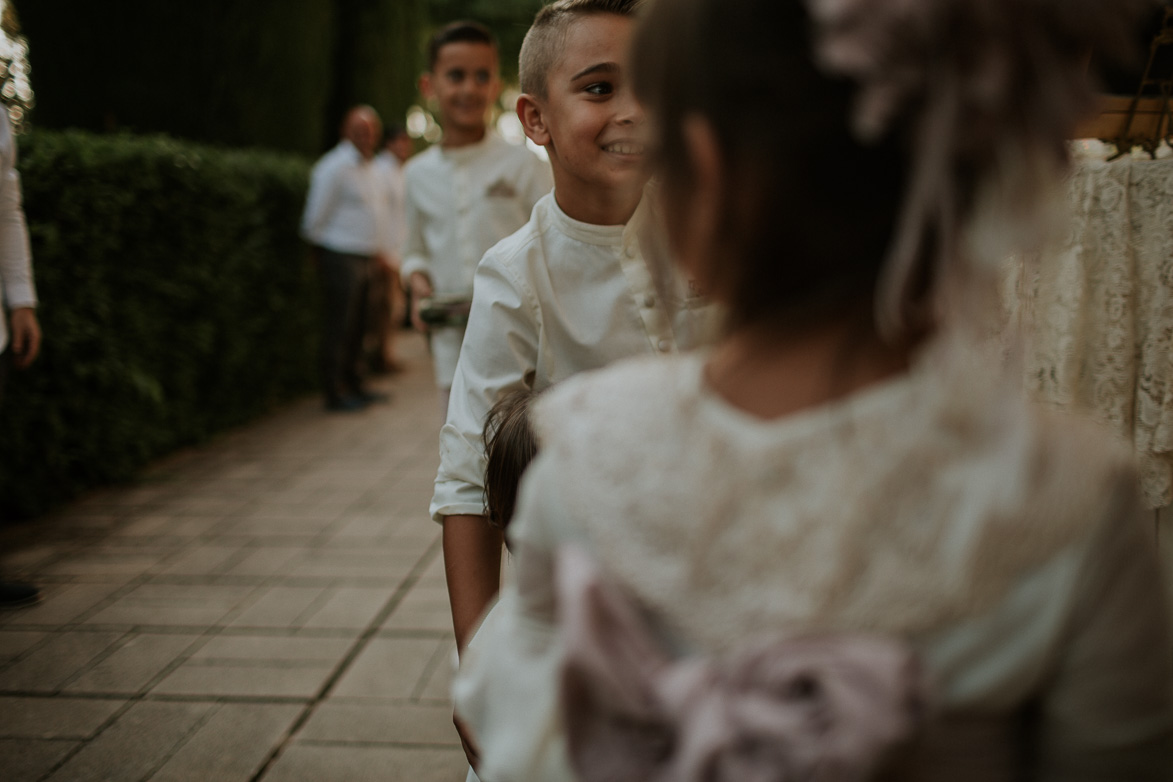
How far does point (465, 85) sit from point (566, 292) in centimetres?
292

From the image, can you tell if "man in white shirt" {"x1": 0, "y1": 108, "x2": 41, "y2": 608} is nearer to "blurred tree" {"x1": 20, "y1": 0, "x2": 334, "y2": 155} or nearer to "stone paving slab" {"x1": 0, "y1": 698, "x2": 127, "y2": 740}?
"stone paving slab" {"x1": 0, "y1": 698, "x2": 127, "y2": 740}

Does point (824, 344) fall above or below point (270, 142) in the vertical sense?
below

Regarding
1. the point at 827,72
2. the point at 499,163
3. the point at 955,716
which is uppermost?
the point at 499,163

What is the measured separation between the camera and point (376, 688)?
3.04 metres

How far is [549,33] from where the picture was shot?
1.82 meters

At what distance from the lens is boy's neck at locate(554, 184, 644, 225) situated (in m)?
1.74

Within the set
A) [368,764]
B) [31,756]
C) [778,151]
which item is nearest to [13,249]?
[31,756]

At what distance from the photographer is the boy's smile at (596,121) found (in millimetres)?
1724

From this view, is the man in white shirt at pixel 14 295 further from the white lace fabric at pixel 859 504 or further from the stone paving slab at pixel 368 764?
the white lace fabric at pixel 859 504

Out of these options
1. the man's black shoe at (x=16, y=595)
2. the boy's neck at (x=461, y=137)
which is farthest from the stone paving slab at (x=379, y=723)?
the boy's neck at (x=461, y=137)

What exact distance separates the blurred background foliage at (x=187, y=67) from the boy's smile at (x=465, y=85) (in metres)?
2.91

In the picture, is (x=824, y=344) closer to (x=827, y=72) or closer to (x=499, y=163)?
(x=827, y=72)

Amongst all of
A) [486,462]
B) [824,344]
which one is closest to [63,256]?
[486,462]

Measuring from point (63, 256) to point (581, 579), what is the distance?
4.51 metres
